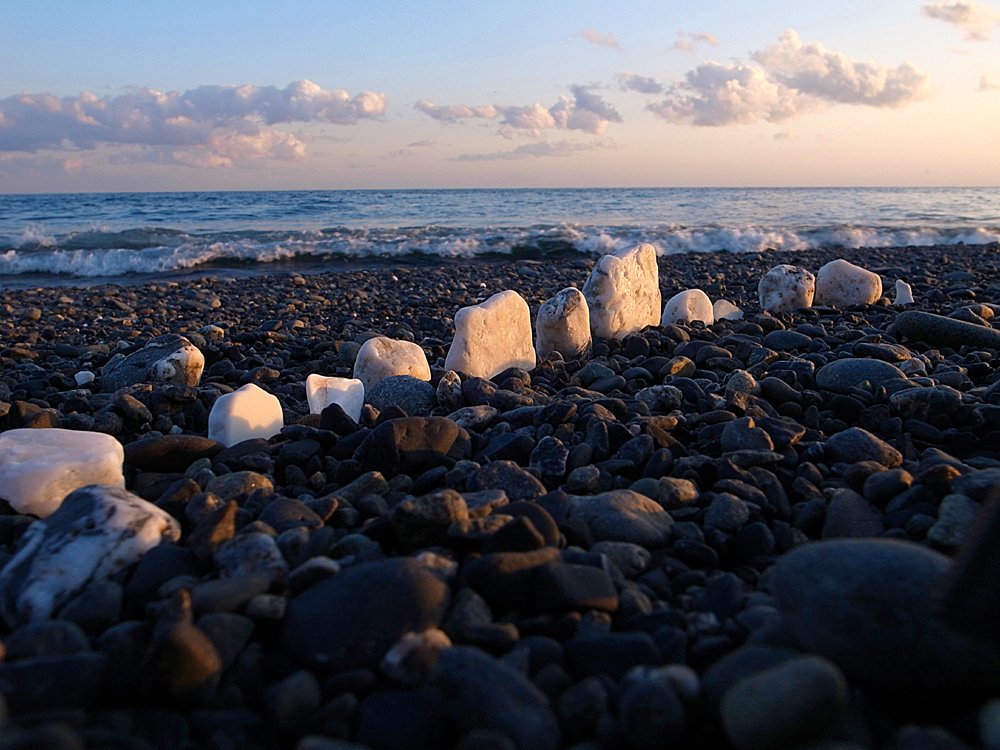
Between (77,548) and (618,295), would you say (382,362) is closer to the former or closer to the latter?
(618,295)

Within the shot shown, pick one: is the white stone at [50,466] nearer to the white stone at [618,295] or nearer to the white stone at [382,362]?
the white stone at [382,362]

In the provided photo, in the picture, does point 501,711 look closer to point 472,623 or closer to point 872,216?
point 472,623

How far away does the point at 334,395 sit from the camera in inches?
133

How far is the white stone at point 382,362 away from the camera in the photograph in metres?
3.78

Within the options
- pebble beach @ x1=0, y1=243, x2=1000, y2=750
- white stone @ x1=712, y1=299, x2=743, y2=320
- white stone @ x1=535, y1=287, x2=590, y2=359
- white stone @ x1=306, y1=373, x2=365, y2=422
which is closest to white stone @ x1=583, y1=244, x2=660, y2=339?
white stone @ x1=535, y1=287, x2=590, y2=359

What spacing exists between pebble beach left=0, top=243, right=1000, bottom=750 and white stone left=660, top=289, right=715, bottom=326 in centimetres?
183

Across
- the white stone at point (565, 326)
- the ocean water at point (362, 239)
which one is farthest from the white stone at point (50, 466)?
the ocean water at point (362, 239)

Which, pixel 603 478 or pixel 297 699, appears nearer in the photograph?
pixel 297 699

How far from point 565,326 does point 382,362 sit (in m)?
1.25

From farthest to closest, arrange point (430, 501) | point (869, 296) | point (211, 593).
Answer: point (869, 296), point (430, 501), point (211, 593)

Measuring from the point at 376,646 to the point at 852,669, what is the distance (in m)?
0.86

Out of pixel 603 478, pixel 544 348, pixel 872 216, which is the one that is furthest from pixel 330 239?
pixel 872 216

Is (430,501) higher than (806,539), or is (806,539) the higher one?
(430,501)

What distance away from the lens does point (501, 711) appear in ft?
3.81
